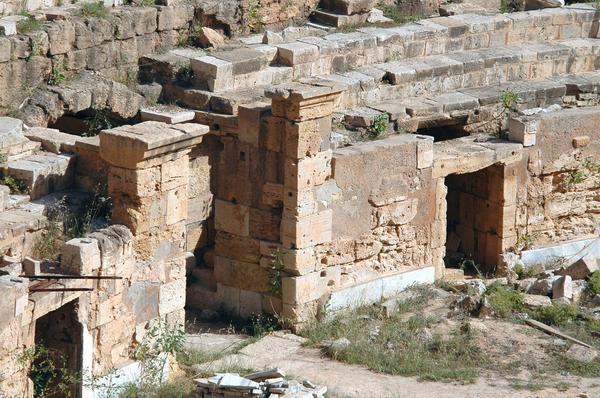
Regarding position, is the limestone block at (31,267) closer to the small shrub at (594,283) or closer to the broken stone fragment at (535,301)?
the broken stone fragment at (535,301)

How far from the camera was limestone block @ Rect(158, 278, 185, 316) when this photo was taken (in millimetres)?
16656

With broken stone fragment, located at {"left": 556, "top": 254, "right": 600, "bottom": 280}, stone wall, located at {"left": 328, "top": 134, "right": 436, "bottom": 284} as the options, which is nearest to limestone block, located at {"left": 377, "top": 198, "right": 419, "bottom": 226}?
stone wall, located at {"left": 328, "top": 134, "right": 436, "bottom": 284}

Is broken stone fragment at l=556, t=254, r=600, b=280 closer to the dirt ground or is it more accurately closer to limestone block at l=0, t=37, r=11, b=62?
the dirt ground

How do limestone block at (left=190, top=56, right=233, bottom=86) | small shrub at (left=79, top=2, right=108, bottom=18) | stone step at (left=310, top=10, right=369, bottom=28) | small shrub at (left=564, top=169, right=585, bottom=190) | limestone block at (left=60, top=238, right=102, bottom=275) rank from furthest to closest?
stone step at (left=310, top=10, right=369, bottom=28)
small shrub at (left=564, top=169, right=585, bottom=190)
limestone block at (left=190, top=56, right=233, bottom=86)
small shrub at (left=79, top=2, right=108, bottom=18)
limestone block at (left=60, top=238, right=102, bottom=275)

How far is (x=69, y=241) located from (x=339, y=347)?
354cm

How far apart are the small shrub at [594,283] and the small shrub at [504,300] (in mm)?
902

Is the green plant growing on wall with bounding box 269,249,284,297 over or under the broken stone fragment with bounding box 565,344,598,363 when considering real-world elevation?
over

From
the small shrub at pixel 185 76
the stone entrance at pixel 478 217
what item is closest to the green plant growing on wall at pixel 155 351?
the small shrub at pixel 185 76

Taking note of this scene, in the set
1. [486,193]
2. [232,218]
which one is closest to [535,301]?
[486,193]

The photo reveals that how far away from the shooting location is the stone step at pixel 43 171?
16.6m

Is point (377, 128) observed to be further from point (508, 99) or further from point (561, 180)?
point (561, 180)

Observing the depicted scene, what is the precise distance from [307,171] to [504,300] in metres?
2.75

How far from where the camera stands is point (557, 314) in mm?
18766

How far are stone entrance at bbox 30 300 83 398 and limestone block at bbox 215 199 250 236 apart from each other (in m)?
3.44
